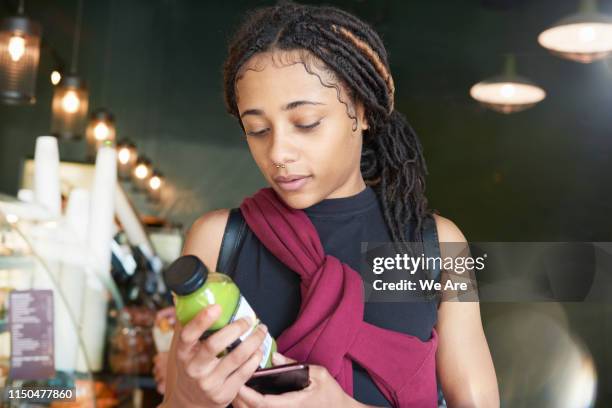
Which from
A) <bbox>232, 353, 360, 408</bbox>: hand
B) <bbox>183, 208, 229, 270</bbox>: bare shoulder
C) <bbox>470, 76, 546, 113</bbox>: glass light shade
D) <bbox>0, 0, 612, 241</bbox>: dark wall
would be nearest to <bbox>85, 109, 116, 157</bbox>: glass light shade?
<bbox>0, 0, 612, 241</bbox>: dark wall

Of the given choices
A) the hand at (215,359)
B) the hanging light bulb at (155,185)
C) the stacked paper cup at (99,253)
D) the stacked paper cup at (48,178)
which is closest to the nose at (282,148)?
the hand at (215,359)

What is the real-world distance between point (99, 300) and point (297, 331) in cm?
119

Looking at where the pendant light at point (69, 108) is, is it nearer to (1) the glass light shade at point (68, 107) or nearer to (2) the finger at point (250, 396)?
(1) the glass light shade at point (68, 107)

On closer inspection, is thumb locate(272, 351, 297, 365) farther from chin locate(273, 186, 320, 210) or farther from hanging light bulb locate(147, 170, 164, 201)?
hanging light bulb locate(147, 170, 164, 201)

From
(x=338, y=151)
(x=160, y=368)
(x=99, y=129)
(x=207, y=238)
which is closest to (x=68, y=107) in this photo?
(x=99, y=129)

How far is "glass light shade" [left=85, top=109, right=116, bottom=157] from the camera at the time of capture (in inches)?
107

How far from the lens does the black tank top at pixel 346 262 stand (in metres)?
0.99

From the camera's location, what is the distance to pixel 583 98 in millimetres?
1420

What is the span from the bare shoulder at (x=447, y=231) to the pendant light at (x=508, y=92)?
1.40ft

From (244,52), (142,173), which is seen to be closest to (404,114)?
(244,52)

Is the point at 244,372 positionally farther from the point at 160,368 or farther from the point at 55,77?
the point at 55,77

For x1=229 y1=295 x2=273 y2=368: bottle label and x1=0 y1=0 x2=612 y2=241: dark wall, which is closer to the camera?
x1=229 y1=295 x2=273 y2=368: bottle label

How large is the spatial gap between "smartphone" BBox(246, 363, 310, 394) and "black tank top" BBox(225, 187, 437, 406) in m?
0.15

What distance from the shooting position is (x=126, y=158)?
277 centimetres
